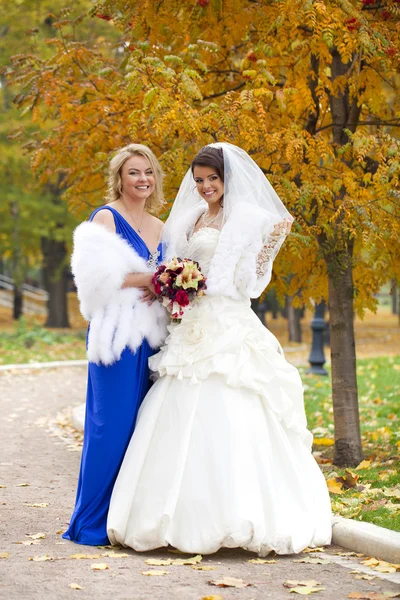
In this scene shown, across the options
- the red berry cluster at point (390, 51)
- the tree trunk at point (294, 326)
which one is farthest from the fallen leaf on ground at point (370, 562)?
the tree trunk at point (294, 326)

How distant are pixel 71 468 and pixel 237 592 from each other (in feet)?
14.7

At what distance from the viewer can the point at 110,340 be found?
564 cm

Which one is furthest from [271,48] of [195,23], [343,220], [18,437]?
[18,437]

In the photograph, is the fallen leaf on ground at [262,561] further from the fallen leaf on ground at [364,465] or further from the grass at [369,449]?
the fallen leaf on ground at [364,465]

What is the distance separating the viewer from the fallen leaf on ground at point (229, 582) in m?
4.61

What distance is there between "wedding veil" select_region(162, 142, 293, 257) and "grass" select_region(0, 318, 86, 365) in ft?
44.3

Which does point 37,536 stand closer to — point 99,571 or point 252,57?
point 99,571

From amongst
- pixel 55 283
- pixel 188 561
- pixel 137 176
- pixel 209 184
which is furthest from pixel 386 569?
pixel 55 283

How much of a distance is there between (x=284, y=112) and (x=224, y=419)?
3135 mm

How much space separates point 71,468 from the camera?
8.72 meters

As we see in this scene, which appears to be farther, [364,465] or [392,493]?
[364,465]

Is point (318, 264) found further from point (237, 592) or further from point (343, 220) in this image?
point (237, 592)

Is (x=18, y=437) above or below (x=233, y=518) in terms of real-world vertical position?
below

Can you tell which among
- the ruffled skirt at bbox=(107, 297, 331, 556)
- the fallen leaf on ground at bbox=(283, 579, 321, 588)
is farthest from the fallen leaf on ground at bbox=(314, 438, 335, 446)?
the fallen leaf on ground at bbox=(283, 579, 321, 588)
